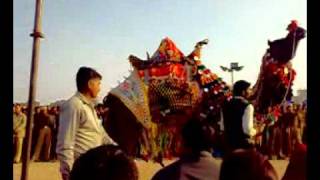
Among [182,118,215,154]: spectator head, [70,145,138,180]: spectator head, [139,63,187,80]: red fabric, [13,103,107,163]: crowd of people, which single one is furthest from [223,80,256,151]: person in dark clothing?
[13,103,107,163]: crowd of people

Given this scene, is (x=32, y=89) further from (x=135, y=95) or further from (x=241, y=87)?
(x=135, y=95)

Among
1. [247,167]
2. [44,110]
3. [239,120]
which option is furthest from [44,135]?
[247,167]

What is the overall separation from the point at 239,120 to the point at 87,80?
1.70 m

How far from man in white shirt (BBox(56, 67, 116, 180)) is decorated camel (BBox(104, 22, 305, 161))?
16.0 ft

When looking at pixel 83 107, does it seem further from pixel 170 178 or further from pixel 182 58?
pixel 182 58

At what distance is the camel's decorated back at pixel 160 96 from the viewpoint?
27.7 feet

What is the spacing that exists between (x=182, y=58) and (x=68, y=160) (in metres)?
5.72

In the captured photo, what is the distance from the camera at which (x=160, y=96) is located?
855 centimetres

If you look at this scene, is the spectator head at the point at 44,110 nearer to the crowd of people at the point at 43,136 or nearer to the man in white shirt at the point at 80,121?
the crowd of people at the point at 43,136

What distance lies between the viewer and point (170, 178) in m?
2.50

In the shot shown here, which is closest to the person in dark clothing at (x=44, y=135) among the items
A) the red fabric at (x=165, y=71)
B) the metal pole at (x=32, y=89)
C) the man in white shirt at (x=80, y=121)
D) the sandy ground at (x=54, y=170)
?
the sandy ground at (x=54, y=170)

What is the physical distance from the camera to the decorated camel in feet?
27.7

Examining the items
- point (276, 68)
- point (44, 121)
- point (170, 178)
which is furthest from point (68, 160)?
point (44, 121)

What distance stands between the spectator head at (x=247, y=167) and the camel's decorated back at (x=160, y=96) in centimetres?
658
